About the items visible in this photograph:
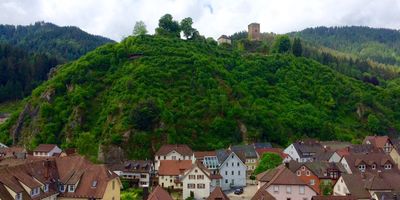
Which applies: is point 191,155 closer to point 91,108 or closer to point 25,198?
point 91,108

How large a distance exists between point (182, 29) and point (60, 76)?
51406 mm

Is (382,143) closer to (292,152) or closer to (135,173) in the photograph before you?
(292,152)

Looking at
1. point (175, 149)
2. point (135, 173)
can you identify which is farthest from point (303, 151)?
point (135, 173)

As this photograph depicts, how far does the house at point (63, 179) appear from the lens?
44822 millimetres

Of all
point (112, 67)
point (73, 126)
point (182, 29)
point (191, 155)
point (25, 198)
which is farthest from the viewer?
point (182, 29)

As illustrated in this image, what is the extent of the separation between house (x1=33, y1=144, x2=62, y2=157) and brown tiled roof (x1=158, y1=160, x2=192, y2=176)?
79.2 ft

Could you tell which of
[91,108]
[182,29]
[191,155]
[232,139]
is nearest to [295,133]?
[232,139]

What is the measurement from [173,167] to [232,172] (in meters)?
11.2

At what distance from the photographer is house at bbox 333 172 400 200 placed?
196 feet

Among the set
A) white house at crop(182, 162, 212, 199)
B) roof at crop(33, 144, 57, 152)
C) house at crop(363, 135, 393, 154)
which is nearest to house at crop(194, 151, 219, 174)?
white house at crop(182, 162, 212, 199)

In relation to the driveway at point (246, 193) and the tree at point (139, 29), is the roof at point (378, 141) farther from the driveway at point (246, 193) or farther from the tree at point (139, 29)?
A: the tree at point (139, 29)

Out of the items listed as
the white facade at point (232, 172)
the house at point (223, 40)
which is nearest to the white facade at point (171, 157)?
the white facade at point (232, 172)

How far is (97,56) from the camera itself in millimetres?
127750

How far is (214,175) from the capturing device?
7994 cm
